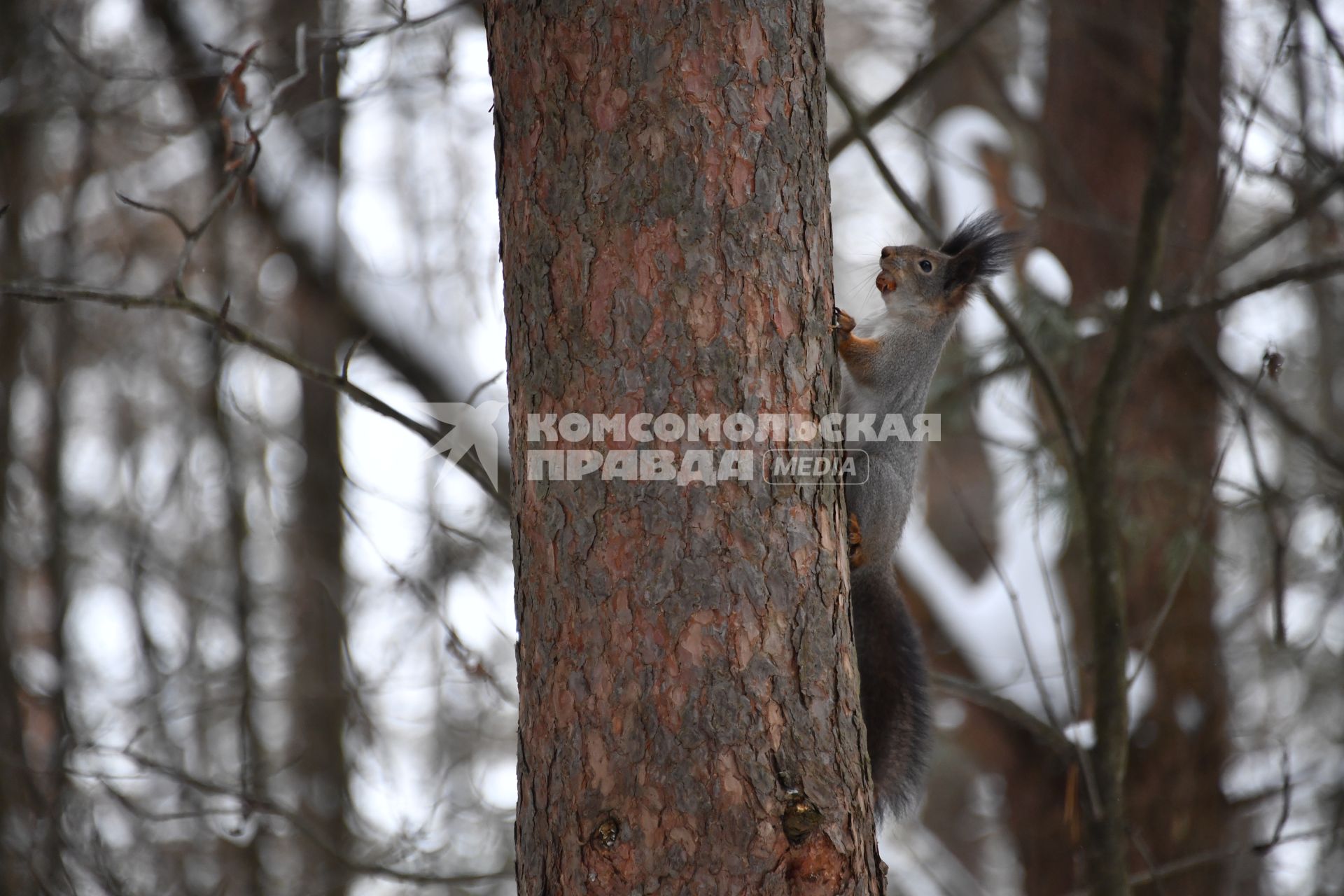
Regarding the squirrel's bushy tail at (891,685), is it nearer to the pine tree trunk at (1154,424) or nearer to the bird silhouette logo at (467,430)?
the bird silhouette logo at (467,430)

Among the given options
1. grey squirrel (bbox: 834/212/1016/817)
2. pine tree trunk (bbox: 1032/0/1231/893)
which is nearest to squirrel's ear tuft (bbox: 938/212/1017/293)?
grey squirrel (bbox: 834/212/1016/817)

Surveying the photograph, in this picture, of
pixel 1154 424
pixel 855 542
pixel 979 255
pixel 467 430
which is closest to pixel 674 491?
pixel 855 542

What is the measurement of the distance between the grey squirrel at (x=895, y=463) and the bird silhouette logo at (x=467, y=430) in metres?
0.81

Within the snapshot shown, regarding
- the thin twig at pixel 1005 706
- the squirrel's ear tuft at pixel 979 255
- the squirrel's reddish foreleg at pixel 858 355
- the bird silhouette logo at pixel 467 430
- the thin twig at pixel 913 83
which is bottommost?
the thin twig at pixel 1005 706

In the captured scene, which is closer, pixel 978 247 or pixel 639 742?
pixel 639 742

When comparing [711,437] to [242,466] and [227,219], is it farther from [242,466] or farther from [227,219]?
[242,466]

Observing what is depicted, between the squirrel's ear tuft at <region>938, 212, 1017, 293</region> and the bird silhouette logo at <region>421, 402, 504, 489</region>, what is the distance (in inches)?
43.8

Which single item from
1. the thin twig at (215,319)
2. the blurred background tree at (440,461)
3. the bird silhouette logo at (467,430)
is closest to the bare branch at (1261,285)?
the blurred background tree at (440,461)

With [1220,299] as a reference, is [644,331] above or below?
below

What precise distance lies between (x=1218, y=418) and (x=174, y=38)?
3.62 m

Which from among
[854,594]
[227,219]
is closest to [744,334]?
[854,594]

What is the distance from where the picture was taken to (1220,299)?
2.48 metres

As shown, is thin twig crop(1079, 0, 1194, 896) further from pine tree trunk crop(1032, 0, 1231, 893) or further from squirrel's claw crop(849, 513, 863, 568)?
pine tree trunk crop(1032, 0, 1231, 893)

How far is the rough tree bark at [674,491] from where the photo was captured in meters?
1.42
